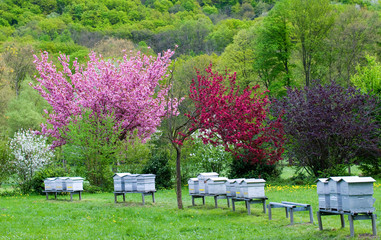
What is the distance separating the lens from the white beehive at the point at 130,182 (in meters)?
17.2

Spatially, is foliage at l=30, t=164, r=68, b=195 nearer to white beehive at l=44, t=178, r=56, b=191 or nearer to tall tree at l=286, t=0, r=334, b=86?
white beehive at l=44, t=178, r=56, b=191

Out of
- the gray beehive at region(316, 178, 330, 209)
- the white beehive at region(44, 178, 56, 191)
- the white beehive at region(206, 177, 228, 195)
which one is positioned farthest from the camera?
the white beehive at region(44, 178, 56, 191)

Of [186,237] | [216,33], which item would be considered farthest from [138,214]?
[216,33]

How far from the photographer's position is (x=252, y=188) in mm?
13227

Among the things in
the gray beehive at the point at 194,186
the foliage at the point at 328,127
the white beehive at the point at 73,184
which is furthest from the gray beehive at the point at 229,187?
the foliage at the point at 328,127

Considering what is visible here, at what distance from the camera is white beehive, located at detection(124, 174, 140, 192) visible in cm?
1718

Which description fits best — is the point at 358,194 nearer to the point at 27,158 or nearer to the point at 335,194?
the point at 335,194

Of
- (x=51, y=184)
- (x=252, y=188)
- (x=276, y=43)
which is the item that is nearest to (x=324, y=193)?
(x=252, y=188)

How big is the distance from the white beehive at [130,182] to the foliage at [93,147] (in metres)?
5.64

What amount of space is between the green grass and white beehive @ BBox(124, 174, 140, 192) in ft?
2.19

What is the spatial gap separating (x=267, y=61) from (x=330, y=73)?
249 inches

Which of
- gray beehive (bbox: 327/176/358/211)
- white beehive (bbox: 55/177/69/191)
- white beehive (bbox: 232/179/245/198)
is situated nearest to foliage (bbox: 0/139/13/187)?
white beehive (bbox: 55/177/69/191)

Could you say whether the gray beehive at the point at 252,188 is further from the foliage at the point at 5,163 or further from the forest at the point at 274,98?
the foliage at the point at 5,163

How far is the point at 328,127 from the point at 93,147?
1221cm
